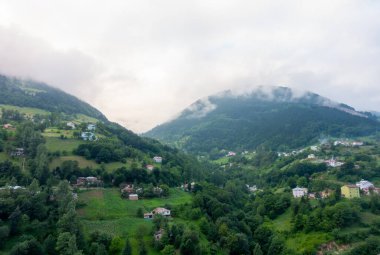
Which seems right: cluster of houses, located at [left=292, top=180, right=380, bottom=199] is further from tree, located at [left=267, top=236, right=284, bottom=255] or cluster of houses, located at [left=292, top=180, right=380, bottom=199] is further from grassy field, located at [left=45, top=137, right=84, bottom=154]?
grassy field, located at [left=45, top=137, right=84, bottom=154]

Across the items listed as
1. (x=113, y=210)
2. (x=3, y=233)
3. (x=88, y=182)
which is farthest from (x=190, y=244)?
(x=88, y=182)

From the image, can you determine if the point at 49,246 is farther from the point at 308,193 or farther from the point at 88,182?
the point at 308,193

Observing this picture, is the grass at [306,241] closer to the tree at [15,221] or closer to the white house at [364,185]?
the white house at [364,185]

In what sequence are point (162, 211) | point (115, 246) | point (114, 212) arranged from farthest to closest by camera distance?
point (162, 211)
point (114, 212)
point (115, 246)

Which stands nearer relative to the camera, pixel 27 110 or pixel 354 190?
pixel 354 190

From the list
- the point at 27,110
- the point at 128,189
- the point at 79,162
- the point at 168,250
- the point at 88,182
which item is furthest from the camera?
the point at 27,110

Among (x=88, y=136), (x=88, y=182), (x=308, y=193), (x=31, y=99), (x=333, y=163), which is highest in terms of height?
(x=31, y=99)
